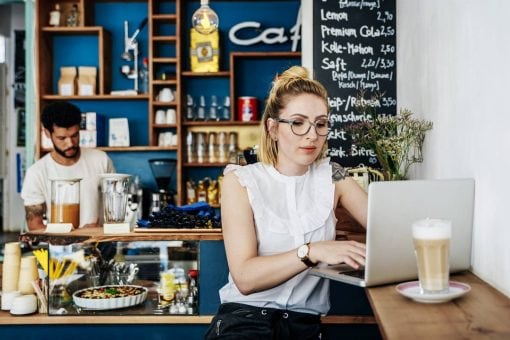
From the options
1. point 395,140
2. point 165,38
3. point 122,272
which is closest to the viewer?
point 395,140

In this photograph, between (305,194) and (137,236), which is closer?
(305,194)

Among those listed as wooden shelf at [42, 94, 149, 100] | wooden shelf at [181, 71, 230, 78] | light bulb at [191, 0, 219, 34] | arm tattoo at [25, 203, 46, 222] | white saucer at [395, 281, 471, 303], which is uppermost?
light bulb at [191, 0, 219, 34]

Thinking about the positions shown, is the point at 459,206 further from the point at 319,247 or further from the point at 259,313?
the point at 259,313

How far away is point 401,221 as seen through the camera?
188 cm

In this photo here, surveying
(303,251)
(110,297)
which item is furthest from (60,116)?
(303,251)

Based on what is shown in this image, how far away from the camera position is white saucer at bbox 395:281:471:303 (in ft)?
5.47

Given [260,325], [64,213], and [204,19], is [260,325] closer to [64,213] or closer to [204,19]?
[64,213]

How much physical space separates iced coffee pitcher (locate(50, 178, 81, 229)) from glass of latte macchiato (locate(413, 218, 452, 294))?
207cm

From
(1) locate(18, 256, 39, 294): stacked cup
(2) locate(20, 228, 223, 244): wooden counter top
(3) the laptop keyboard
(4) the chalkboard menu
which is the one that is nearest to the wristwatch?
(3) the laptop keyboard

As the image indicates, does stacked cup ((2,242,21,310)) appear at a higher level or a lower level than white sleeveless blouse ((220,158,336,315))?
lower

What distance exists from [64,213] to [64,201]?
60mm

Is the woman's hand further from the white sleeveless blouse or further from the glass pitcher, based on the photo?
the glass pitcher

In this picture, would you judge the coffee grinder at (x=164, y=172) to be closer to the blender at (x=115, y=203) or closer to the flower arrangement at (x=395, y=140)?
the blender at (x=115, y=203)

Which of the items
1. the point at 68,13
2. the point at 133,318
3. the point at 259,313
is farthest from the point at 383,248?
the point at 68,13
